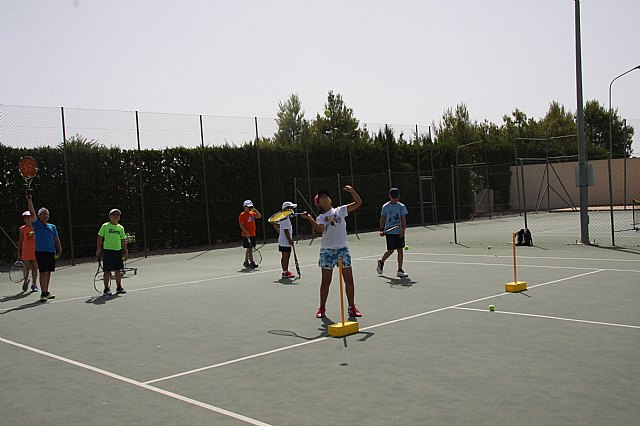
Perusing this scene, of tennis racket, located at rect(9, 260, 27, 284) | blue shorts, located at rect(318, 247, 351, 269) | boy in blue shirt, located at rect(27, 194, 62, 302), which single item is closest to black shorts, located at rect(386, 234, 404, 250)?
blue shorts, located at rect(318, 247, 351, 269)

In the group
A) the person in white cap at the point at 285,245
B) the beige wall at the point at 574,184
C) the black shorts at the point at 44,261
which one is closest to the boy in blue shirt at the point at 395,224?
the person in white cap at the point at 285,245

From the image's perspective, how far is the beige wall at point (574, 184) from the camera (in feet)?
133

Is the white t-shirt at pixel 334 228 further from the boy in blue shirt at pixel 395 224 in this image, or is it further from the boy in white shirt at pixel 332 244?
the boy in blue shirt at pixel 395 224

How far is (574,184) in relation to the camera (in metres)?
42.7

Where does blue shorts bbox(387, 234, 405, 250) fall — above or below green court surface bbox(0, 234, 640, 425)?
above

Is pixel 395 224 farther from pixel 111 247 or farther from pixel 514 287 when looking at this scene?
pixel 111 247

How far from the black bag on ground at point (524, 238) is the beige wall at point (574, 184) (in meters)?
22.1

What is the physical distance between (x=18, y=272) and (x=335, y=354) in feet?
34.2

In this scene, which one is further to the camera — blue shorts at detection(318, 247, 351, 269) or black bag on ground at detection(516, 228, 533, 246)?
black bag on ground at detection(516, 228, 533, 246)

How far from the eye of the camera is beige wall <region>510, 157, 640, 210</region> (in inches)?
1592

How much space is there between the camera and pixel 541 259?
15.5 meters

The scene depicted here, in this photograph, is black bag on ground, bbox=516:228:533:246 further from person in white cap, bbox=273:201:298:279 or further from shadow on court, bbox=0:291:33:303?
shadow on court, bbox=0:291:33:303

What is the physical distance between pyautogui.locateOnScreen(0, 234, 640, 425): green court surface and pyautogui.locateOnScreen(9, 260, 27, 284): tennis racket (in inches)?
59.0

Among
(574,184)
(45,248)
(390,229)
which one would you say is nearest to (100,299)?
(45,248)
